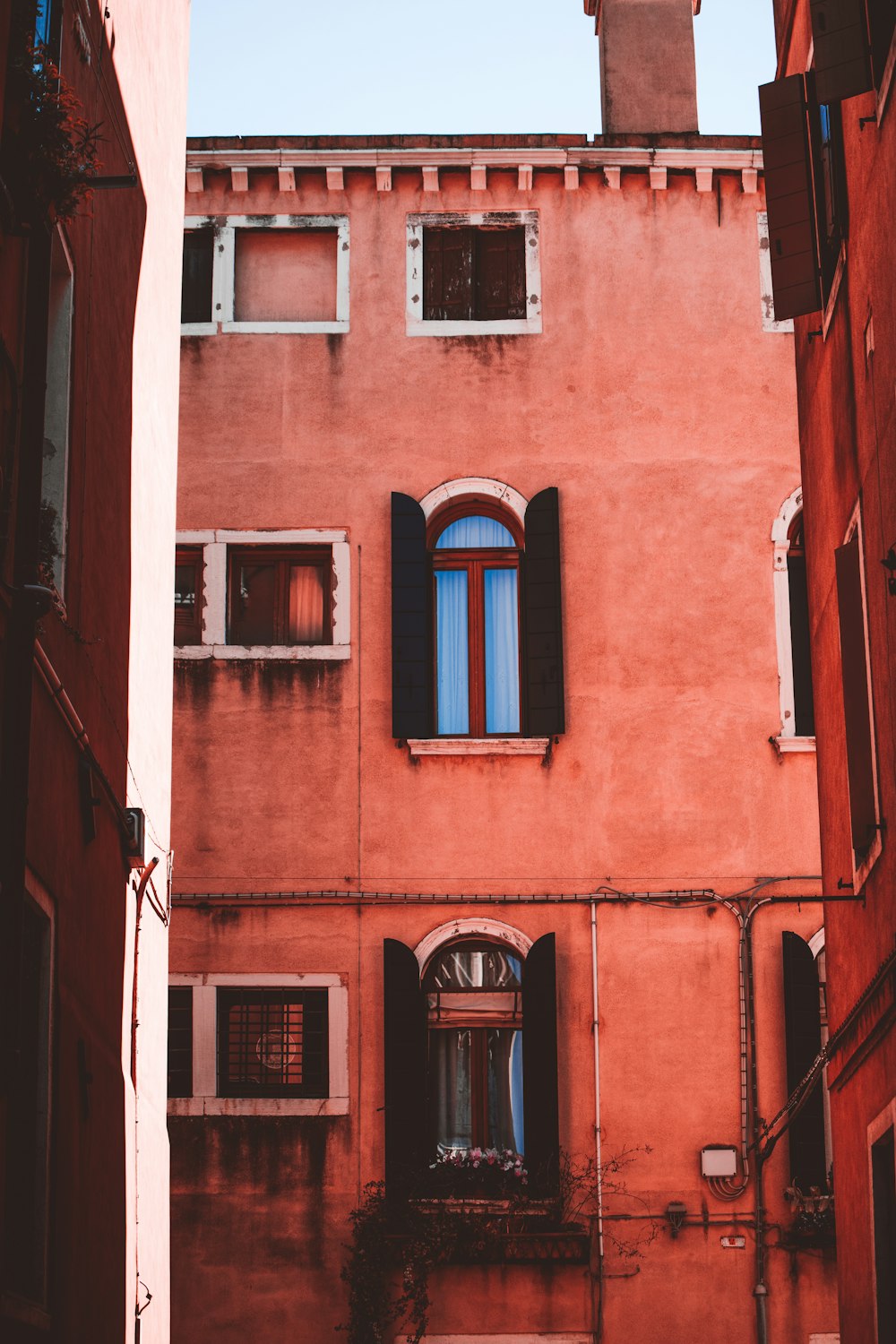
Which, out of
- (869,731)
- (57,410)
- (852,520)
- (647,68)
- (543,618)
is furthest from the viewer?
(647,68)

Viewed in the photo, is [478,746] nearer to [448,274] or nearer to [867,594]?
[448,274]

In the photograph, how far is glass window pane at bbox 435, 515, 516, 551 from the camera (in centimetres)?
1611

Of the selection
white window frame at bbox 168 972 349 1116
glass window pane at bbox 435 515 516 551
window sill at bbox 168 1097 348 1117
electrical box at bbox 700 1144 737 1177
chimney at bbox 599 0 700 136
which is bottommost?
electrical box at bbox 700 1144 737 1177

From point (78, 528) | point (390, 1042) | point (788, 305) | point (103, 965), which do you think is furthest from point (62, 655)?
point (390, 1042)

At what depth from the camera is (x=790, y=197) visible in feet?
34.2

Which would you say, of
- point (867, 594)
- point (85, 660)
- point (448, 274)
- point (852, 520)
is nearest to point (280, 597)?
point (448, 274)

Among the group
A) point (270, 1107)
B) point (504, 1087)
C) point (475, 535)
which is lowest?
point (270, 1107)

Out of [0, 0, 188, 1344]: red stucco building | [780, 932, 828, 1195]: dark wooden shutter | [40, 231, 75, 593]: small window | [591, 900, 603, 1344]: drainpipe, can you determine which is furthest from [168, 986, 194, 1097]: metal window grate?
[40, 231, 75, 593]: small window

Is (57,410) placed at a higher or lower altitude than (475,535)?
lower

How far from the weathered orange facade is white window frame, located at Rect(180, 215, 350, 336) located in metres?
0.03

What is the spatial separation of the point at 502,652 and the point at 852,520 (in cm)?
627

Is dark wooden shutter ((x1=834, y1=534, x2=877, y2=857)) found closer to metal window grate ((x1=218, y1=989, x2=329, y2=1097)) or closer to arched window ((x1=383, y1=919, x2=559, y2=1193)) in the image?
arched window ((x1=383, y1=919, x2=559, y2=1193))

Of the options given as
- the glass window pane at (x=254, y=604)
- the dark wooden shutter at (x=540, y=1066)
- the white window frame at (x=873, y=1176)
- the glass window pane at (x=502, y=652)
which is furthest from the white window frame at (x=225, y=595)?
the white window frame at (x=873, y=1176)

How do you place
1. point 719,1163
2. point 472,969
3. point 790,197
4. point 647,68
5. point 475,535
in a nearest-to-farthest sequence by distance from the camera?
point 790,197 < point 719,1163 < point 472,969 < point 475,535 < point 647,68
